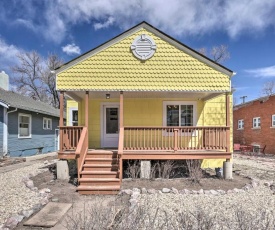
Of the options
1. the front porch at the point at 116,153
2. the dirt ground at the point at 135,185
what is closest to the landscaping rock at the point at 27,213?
the dirt ground at the point at 135,185

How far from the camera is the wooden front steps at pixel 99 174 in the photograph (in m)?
6.75

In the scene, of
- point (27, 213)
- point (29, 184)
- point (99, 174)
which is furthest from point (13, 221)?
point (99, 174)

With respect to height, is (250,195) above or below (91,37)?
below

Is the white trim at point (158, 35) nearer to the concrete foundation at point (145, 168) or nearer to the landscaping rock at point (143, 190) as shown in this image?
the concrete foundation at point (145, 168)

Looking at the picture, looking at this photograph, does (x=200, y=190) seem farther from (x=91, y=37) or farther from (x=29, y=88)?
(x=29, y=88)

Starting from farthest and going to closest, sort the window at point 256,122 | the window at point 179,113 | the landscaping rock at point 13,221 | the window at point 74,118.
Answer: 1. the window at point 256,122
2. the window at point 74,118
3. the window at point 179,113
4. the landscaping rock at point 13,221

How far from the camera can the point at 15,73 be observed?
3672cm

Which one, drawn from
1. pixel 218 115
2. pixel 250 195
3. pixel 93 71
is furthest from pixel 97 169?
pixel 218 115

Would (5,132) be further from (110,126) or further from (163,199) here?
(163,199)

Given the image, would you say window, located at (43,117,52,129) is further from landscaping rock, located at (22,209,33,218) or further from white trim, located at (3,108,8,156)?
landscaping rock, located at (22,209,33,218)

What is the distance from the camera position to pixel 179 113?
10719 millimetres

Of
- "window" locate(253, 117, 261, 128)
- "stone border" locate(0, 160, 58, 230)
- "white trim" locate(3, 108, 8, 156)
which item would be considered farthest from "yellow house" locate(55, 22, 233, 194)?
"window" locate(253, 117, 261, 128)

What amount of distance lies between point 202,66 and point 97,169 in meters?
5.93

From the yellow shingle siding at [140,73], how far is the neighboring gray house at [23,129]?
272 inches
